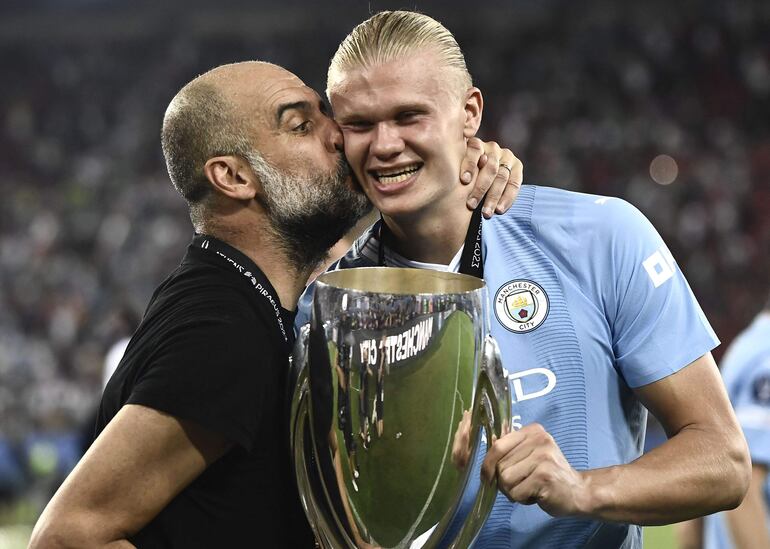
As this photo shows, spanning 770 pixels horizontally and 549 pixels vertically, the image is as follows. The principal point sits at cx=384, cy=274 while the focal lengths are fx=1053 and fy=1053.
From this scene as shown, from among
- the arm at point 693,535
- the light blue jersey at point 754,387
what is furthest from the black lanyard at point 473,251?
the arm at point 693,535

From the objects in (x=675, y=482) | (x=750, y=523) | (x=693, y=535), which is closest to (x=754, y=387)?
(x=750, y=523)

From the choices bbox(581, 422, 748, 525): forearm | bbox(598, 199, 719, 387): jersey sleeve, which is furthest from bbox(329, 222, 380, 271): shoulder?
bbox(581, 422, 748, 525): forearm

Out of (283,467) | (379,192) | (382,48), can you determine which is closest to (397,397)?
(283,467)

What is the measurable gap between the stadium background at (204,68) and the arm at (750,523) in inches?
294

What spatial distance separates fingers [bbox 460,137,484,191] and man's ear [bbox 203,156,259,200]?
0.49 metres

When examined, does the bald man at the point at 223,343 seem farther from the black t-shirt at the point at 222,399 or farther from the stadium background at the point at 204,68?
the stadium background at the point at 204,68

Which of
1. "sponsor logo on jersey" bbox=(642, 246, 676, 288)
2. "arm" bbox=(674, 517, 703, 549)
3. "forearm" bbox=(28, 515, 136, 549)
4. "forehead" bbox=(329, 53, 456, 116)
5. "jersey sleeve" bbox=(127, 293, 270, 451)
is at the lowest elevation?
"arm" bbox=(674, 517, 703, 549)

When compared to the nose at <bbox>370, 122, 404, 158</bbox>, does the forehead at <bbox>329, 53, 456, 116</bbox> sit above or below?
above

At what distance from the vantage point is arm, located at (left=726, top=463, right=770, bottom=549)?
377 centimetres

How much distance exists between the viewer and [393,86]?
238 cm

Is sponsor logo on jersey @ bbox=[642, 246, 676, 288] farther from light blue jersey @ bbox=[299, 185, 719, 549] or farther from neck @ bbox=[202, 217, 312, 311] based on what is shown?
neck @ bbox=[202, 217, 312, 311]

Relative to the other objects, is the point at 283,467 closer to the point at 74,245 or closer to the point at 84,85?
the point at 74,245

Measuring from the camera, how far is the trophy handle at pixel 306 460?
188 centimetres

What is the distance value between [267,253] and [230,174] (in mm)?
211
